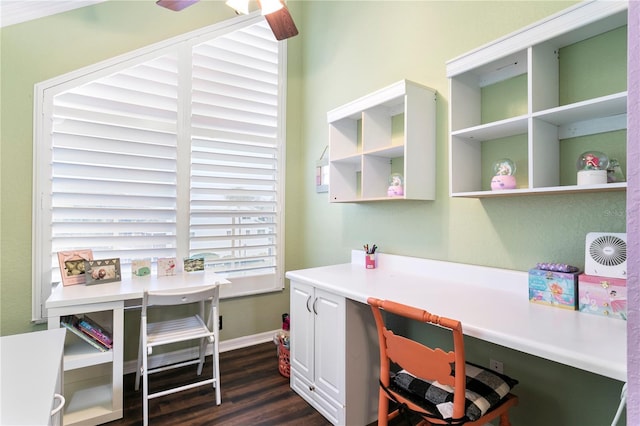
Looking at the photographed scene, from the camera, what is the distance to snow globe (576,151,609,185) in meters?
1.29

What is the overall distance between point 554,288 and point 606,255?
0.77 ft

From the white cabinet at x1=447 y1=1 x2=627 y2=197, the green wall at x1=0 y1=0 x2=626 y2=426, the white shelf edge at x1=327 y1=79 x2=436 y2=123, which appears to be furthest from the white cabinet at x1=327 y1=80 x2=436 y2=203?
the white cabinet at x1=447 y1=1 x2=627 y2=197

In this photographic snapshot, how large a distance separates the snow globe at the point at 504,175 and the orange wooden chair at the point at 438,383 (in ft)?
2.58

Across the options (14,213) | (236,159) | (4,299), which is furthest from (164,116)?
(4,299)

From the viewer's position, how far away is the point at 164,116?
273cm

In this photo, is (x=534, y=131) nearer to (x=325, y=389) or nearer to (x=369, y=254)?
(x=369, y=254)

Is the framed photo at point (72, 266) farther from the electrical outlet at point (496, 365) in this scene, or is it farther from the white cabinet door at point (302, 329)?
the electrical outlet at point (496, 365)

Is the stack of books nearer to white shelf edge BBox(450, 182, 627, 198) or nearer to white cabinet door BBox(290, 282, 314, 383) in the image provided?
white cabinet door BBox(290, 282, 314, 383)

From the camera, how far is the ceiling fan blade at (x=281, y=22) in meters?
1.97

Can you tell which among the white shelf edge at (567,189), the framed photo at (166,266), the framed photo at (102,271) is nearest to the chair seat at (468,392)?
the white shelf edge at (567,189)

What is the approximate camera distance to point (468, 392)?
1344 mm

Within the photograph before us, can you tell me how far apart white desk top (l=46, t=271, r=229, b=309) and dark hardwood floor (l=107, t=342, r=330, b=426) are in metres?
0.76

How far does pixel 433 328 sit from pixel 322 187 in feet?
5.17

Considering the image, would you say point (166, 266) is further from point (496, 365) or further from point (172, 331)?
point (496, 365)
